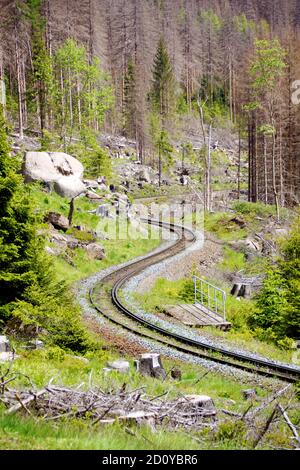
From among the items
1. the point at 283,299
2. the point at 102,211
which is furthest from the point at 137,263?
the point at 283,299

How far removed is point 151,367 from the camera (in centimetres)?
1067

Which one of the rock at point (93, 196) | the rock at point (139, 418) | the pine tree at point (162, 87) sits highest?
the pine tree at point (162, 87)

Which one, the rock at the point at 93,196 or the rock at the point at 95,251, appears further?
the rock at the point at 93,196

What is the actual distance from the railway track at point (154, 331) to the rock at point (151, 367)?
3016 millimetres

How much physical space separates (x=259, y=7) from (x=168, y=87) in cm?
6739

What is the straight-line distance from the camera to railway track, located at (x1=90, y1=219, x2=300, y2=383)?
12562mm

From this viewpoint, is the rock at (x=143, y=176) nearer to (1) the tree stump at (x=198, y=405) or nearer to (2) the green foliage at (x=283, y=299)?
(2) the green foliage at (x=283, y=299)

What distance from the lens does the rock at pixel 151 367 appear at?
10.6m

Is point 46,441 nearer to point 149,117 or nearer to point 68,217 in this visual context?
point 68,217

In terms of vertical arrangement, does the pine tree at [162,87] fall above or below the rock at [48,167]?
above

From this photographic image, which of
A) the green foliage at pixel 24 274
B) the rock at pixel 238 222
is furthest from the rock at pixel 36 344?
the rock at pixel 238 222

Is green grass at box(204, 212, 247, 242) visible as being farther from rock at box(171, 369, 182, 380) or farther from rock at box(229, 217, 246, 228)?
rock at box(171, 369, 182, 380)

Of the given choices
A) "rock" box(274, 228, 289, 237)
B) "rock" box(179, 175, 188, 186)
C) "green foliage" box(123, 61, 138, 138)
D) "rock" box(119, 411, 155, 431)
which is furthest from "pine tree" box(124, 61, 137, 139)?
"rock" box(119, 411, 155, 431)

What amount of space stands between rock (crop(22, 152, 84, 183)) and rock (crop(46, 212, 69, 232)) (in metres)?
4.38
